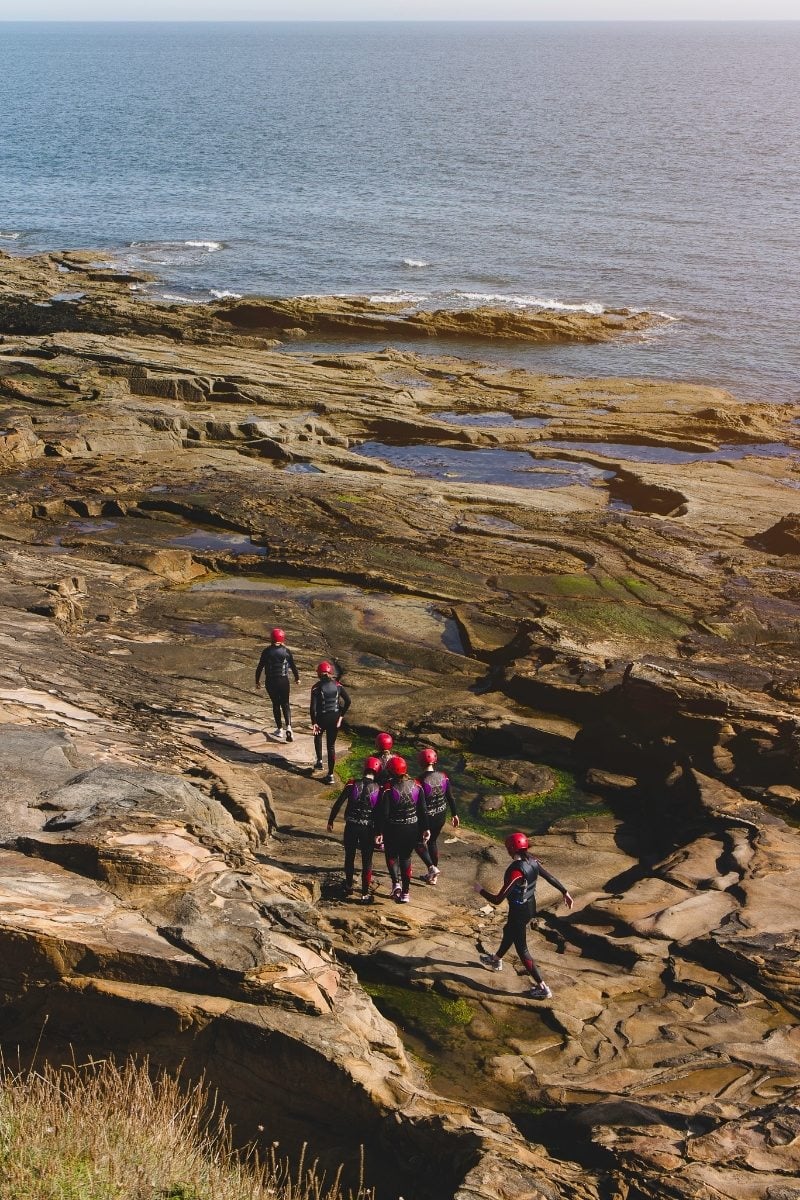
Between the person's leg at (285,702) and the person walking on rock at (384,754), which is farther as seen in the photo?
the person's leg at (285,702)

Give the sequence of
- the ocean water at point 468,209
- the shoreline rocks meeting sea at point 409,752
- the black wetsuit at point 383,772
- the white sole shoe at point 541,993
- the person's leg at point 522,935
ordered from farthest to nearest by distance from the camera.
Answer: the ocean water at point 468,209, the black wetsuit at point 383,772, the person's leg at point 522,935, the white sole shoe at point 541,993, the shoreline rocks meeting sea at point 409,752

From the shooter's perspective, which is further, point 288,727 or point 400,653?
point 400,653

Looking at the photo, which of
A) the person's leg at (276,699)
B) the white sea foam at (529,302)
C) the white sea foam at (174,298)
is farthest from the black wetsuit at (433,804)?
the white sea foam at (174,298)

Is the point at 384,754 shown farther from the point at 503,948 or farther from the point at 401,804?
the point at 503,948

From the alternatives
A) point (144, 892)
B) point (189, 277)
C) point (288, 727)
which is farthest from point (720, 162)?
point (144, 892)

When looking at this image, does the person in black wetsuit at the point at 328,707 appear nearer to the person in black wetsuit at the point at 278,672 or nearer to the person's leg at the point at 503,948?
the person in black wetsuit at the point at 278,672

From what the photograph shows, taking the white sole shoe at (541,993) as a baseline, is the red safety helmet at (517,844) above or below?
above

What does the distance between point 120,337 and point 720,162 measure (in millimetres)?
75922

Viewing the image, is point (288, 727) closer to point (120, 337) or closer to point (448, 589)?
point (448, 589)

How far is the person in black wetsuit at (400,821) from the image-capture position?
12203 millimetres

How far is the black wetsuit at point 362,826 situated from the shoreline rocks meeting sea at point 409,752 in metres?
0.45

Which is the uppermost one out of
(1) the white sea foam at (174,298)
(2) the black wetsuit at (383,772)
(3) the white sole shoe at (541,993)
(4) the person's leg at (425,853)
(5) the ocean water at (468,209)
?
(5) the ocean water at (468,209)

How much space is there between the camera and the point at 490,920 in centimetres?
1224

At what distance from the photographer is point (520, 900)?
11.0 meters
